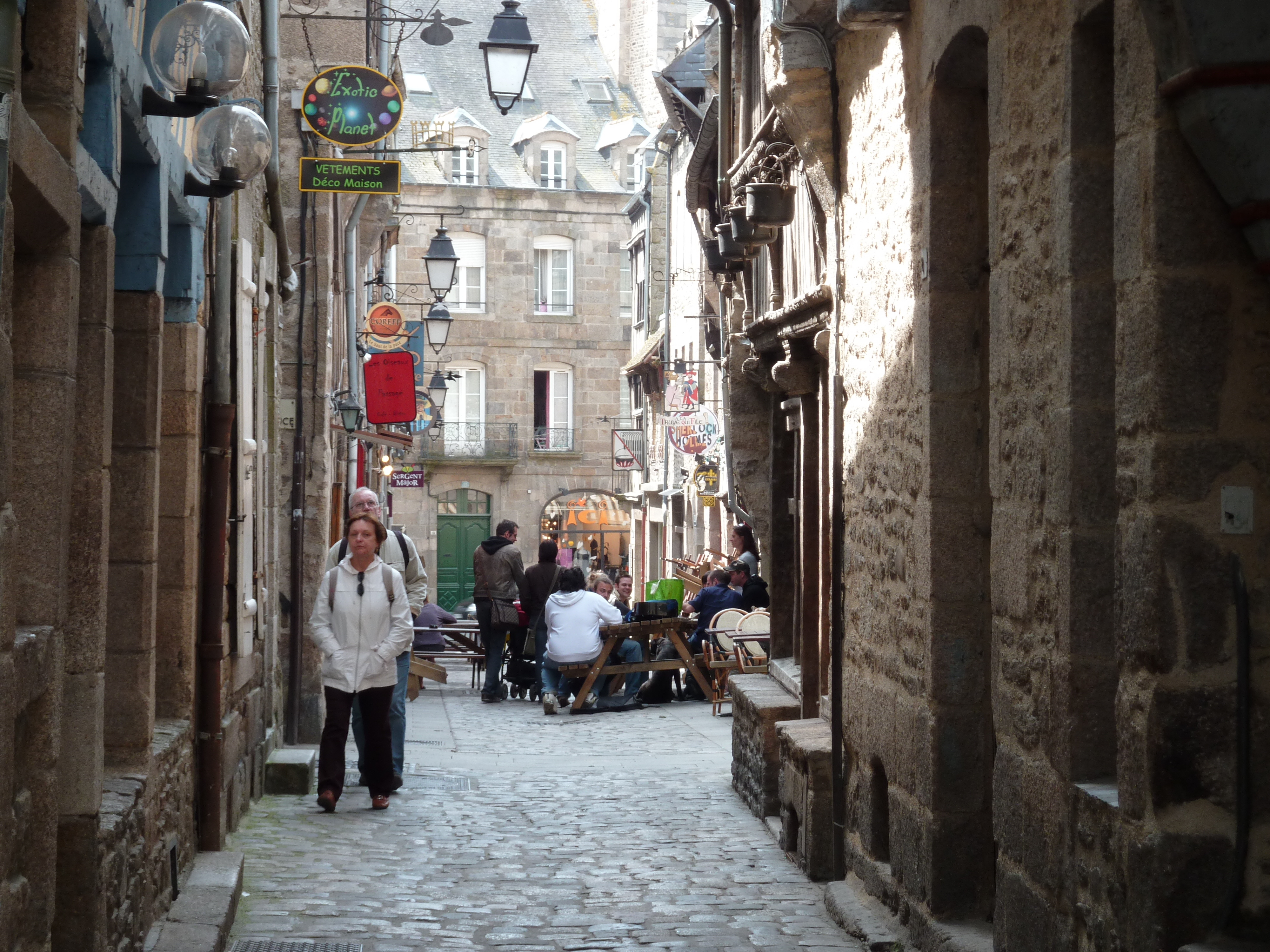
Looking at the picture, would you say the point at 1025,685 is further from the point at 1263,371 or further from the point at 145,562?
the point at 145,562

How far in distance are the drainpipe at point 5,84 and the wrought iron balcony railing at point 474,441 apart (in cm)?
3631

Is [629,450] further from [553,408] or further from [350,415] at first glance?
[350,415]

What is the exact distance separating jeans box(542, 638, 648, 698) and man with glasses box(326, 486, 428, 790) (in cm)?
366

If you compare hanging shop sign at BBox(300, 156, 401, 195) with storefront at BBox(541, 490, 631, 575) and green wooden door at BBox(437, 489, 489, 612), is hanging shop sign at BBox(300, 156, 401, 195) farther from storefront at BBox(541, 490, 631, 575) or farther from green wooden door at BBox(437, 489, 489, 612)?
green wooden door at BBox(437, 489, 489, 612)

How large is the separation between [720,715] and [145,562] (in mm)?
9104

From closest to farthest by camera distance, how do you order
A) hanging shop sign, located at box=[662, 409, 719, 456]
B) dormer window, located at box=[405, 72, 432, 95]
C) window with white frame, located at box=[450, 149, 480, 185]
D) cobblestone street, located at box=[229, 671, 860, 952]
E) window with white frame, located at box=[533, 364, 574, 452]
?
cobblestone street, located at box=[229, 671, 860, 952] → hanging shop sign, located at box=[662, 409, 719, 456] → window with white frame, located at box=[533, 364, 574, 452] → window with white frame, located at box=[450, 149, 480, 185] → dormer window, located at box=[405, 72, 432, 95]

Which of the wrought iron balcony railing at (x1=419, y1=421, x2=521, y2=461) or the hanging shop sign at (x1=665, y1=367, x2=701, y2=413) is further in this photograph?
the wrought iron balcony railing at (x1=419, y1=421, x2=521, y2=461)

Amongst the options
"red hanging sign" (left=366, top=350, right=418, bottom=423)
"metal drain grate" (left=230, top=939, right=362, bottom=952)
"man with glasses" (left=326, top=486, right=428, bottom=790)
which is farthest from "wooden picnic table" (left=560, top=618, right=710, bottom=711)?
"metal drain grate" (left=230, top=939, right=362, bottom=952)

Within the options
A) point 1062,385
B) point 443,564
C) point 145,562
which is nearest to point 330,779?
point 145,562

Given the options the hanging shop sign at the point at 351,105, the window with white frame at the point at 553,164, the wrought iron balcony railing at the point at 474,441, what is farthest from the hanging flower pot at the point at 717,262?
the window with white frame at the point at 553,164

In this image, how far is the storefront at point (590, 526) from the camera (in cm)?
3931

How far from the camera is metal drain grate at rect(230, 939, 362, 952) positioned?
5648mm

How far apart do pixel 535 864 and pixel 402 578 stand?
197 cm

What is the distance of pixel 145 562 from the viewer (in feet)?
17.8
